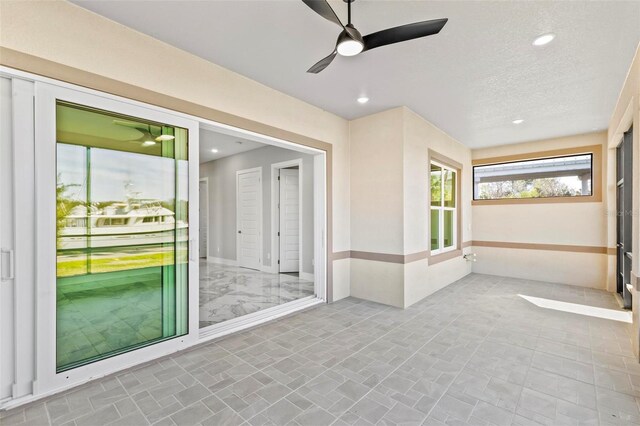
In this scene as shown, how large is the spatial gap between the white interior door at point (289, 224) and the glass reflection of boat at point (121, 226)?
3.68 meters

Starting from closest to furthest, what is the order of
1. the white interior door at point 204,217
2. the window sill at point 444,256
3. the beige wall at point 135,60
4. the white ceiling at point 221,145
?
the beige wall at point 135,60 < the window sill at point 444,256 < the white ceiling at point 221,145 < the white interior door at point 204,217

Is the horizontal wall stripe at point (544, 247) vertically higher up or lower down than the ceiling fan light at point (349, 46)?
lower down

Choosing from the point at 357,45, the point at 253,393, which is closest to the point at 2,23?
the point at 357,45

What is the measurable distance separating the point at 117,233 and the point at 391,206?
11.1 ft

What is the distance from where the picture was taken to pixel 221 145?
6.66 metres

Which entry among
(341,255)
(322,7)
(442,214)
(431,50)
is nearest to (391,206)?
(341,255)

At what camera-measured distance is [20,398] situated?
2035 millimetres

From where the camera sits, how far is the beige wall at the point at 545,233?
5.41 m

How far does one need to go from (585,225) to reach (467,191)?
216 centimetres

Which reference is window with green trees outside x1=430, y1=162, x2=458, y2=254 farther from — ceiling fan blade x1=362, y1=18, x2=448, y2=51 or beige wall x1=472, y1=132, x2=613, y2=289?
ceiling fan blade x1=362, y1=18, x2=448, y2=51

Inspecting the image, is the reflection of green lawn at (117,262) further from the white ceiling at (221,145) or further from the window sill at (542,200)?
the window sill at (542,200)

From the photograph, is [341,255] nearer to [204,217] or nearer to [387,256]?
[387,256]

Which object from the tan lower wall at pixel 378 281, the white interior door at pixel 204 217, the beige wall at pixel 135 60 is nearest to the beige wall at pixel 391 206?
the tan lower wall at pixel 378 281

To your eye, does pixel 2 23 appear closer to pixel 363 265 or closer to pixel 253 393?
pixel 253 393
